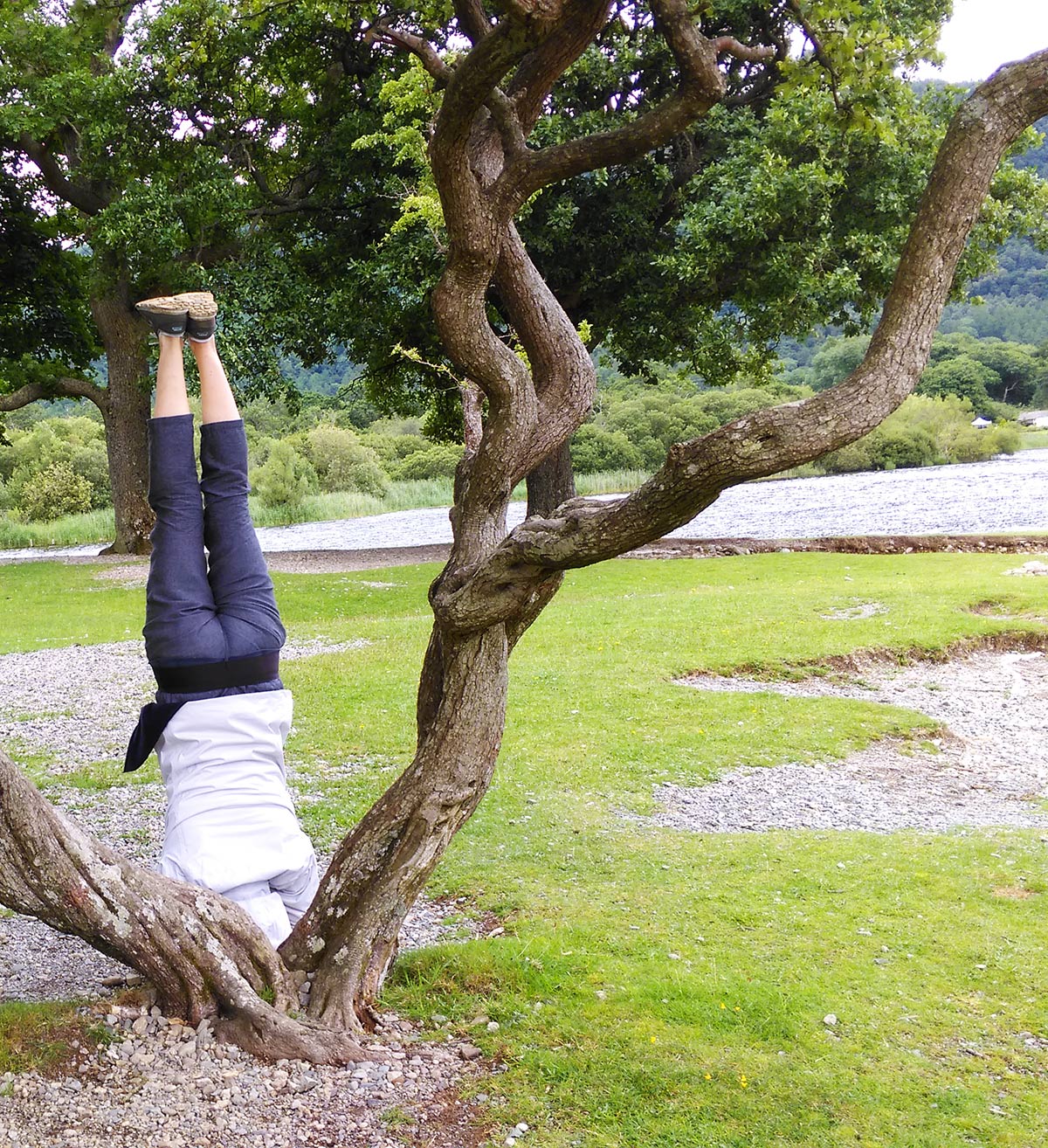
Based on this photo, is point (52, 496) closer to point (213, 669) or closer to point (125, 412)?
point (125, 412)

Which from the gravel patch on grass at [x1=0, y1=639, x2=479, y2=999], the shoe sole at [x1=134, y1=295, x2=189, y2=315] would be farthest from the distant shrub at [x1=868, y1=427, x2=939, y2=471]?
the shoe sole at [x1=134, y1=295, x2=189, y2=315]

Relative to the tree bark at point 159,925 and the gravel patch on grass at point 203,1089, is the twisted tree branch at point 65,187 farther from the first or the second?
the tree bark at point 159,925

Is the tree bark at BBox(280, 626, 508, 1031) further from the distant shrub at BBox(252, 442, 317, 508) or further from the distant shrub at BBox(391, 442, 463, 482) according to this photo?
the distant shrub at BBox(391, 442, 463, 482)

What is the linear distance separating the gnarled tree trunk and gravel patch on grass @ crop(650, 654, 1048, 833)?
309cm

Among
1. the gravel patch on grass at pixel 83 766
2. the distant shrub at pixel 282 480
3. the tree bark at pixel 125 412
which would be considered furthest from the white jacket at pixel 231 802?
the distant shrub at pixel 282 480

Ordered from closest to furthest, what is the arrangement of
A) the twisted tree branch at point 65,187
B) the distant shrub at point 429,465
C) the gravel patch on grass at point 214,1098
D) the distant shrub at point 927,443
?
the gravel patch on grass at point 214,1098
the twisted tree branch at point 65,187
the distant shrub at point 927,443
the distant shrub at point 429,465

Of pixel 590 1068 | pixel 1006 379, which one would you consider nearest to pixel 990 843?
pixel 590 1068

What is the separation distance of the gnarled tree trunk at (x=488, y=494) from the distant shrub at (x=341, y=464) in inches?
1822

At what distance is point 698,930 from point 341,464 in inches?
1896

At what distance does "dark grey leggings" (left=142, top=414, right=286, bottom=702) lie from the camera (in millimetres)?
4117

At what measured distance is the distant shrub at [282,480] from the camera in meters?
43.5

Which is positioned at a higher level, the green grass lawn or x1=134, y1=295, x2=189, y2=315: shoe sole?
x1=134, y1=295, x2=189, y2=315: shoe sole

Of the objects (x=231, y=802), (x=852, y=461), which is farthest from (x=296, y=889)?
(x=852, y=461)

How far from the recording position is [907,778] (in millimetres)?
8156
